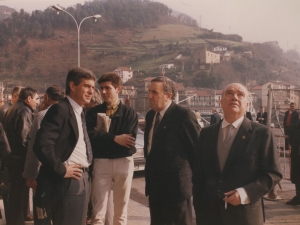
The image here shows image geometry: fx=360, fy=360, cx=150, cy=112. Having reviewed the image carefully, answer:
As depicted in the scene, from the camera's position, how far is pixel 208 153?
212 centimetres

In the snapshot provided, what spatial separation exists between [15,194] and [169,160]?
1.89m

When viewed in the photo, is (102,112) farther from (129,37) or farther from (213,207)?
(129,37)

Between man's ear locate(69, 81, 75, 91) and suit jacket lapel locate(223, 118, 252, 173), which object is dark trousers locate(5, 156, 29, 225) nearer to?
man's ear locate(69, 81, 75, 91)

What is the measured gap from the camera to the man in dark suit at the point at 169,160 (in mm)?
2621

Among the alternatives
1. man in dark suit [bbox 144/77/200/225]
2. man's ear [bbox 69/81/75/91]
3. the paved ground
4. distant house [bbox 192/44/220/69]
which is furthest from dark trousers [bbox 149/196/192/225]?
distant house [bbox 192/44/220/69]

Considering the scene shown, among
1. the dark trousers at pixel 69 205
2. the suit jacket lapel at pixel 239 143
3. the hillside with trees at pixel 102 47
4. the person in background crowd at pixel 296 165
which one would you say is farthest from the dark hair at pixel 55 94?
the hillside with trees at pixel 102 47

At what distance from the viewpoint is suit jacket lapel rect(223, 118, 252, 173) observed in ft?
6.52

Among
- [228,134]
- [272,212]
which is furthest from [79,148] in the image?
[272,212]

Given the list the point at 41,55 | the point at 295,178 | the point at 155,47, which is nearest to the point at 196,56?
the point at 155,47

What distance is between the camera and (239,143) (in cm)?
200

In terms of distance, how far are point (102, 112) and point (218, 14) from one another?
1500 mm

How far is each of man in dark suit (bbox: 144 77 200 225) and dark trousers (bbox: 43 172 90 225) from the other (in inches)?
24.0

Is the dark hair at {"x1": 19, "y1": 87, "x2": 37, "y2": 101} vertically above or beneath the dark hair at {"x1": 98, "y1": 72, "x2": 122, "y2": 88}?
beneath

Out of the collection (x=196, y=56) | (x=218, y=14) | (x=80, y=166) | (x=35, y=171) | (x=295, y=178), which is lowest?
(x=295, y=178)
